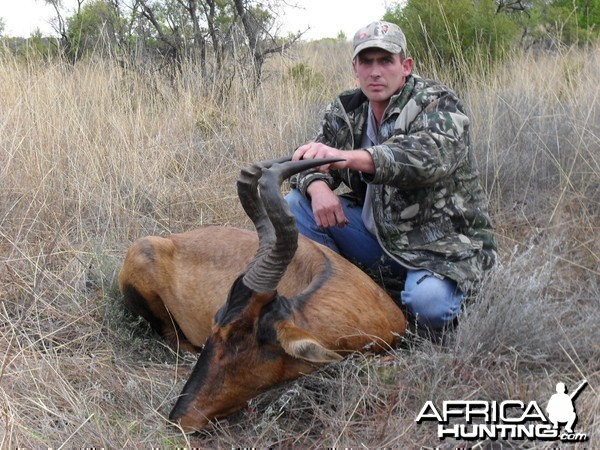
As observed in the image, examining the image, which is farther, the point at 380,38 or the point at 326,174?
the point at 326,174

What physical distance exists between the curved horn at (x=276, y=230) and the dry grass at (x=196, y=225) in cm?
62

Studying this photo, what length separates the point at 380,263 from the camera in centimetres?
502

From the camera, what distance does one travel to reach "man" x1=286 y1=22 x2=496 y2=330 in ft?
13.6

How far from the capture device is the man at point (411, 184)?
414 centimetres

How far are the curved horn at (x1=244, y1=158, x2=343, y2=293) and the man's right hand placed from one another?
44.7 inches

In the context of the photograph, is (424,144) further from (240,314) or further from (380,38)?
(240,314)

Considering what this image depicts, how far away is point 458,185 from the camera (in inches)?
181

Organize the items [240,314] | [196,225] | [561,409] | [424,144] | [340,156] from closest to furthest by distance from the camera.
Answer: [561,409] < [240,314] < [340,156] < [424,144] < [196,225]

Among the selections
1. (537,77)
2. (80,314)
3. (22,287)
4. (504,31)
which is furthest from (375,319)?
(504,31)

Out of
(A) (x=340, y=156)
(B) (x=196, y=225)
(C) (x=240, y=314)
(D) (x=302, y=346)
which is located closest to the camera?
(D) (x=302, y=346)

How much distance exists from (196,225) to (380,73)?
2675 millimetres

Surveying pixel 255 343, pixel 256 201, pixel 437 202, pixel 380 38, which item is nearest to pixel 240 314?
pixel 255 343

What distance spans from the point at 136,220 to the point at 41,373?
2441 mm

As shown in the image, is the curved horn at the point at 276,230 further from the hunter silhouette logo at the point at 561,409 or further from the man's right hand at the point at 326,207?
the hunter silhouette logo at the point at 561,409
